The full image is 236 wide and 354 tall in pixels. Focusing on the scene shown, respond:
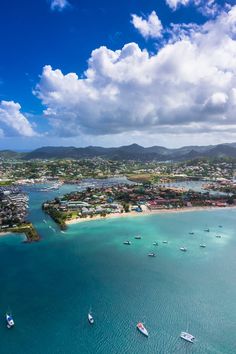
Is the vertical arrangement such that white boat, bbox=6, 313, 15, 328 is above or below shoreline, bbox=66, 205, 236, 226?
above

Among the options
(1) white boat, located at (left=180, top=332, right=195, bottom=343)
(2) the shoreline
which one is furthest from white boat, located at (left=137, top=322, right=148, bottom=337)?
(2) the shoreline

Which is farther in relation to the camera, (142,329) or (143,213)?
(143,213)

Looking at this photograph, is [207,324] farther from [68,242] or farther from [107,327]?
[68,242]

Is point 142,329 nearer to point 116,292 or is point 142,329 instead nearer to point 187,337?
point 187,337

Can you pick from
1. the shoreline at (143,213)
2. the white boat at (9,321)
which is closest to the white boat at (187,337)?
the white boat at (9,321)

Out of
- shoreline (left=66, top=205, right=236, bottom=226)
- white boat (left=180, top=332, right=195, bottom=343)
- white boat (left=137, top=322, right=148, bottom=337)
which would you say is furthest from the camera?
shoreline (left=66, top=205, right=236, bottom=226)

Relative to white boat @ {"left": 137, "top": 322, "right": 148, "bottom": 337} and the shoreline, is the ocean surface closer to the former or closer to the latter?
white boat @ {"left": 137, "top": 322, "right": 148, "bottom": 337}

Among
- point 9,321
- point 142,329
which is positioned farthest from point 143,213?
point 9,321

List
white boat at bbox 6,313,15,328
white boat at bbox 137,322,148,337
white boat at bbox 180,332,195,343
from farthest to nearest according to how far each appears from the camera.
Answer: white boat at bbox 6,313,15,328, white boat at bbox 137,322,148,337, white boat at bbox 180,332,195,343
